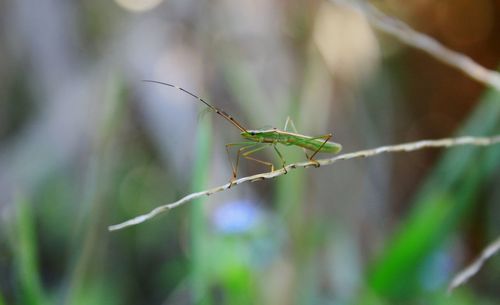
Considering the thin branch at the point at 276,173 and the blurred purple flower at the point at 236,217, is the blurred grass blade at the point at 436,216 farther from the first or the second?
the thin branch at the point at 276,173

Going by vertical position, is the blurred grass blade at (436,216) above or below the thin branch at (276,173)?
above

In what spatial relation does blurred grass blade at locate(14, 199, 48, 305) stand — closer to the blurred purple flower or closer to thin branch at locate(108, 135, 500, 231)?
thin branch at locate(108, 135, 500, 231)

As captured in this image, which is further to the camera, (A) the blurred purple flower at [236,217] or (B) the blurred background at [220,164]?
(A) the blurred purple flower at [236,217]

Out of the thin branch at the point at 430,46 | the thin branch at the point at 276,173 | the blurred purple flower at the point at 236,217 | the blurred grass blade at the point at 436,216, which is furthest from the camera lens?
the blurred purple flower at the point at 236,217

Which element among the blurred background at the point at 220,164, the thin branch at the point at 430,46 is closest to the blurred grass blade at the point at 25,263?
the blurred background at the point at 220,164

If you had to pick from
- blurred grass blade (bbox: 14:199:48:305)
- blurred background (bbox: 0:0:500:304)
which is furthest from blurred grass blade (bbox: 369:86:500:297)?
blurred grass blade (bbox: 14:199:48:305)

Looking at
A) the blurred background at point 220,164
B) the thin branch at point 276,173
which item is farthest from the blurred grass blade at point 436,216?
the thin branch at point 276,173

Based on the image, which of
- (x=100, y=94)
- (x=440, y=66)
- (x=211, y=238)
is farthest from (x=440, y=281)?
(x=440, y=66)

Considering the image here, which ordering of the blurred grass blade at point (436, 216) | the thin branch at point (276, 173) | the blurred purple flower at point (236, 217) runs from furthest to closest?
the blurred purple flower at point (236, 217) < the blurred grass blade at point (436, 216) < the thin branch at point (276, 173)

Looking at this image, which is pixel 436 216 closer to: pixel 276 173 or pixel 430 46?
pixel 430 46
